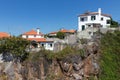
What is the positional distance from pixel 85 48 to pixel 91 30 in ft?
25.4

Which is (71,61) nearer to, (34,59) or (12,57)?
(34,59)

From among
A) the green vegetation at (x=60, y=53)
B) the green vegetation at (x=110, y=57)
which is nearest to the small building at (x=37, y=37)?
the green vegetation at (x=60, y=53)

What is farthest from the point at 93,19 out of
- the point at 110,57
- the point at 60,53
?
the point at 110,57

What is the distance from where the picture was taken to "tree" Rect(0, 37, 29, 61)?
169 ft

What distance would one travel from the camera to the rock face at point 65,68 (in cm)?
4472

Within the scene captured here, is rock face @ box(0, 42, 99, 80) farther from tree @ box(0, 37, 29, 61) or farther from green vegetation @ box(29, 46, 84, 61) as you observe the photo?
tree @ box(0, 37, 29, 61)

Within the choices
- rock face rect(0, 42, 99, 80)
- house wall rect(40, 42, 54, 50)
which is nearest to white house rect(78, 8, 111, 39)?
house wall rect(40, 42, 54, 50)

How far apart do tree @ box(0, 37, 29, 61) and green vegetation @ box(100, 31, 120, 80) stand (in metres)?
14.3

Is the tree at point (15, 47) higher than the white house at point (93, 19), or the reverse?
A: the white house at point (93, 19)

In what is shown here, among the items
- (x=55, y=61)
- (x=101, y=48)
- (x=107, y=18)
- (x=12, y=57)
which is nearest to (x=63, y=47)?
(x=55, y=61)

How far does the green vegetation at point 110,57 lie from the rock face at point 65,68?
3.35 feet

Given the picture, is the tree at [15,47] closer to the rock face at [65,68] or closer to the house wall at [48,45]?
the rock face at [65,68]

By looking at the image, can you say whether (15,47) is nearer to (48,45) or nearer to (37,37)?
(48,45)

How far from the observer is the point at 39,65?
48.7 meters
